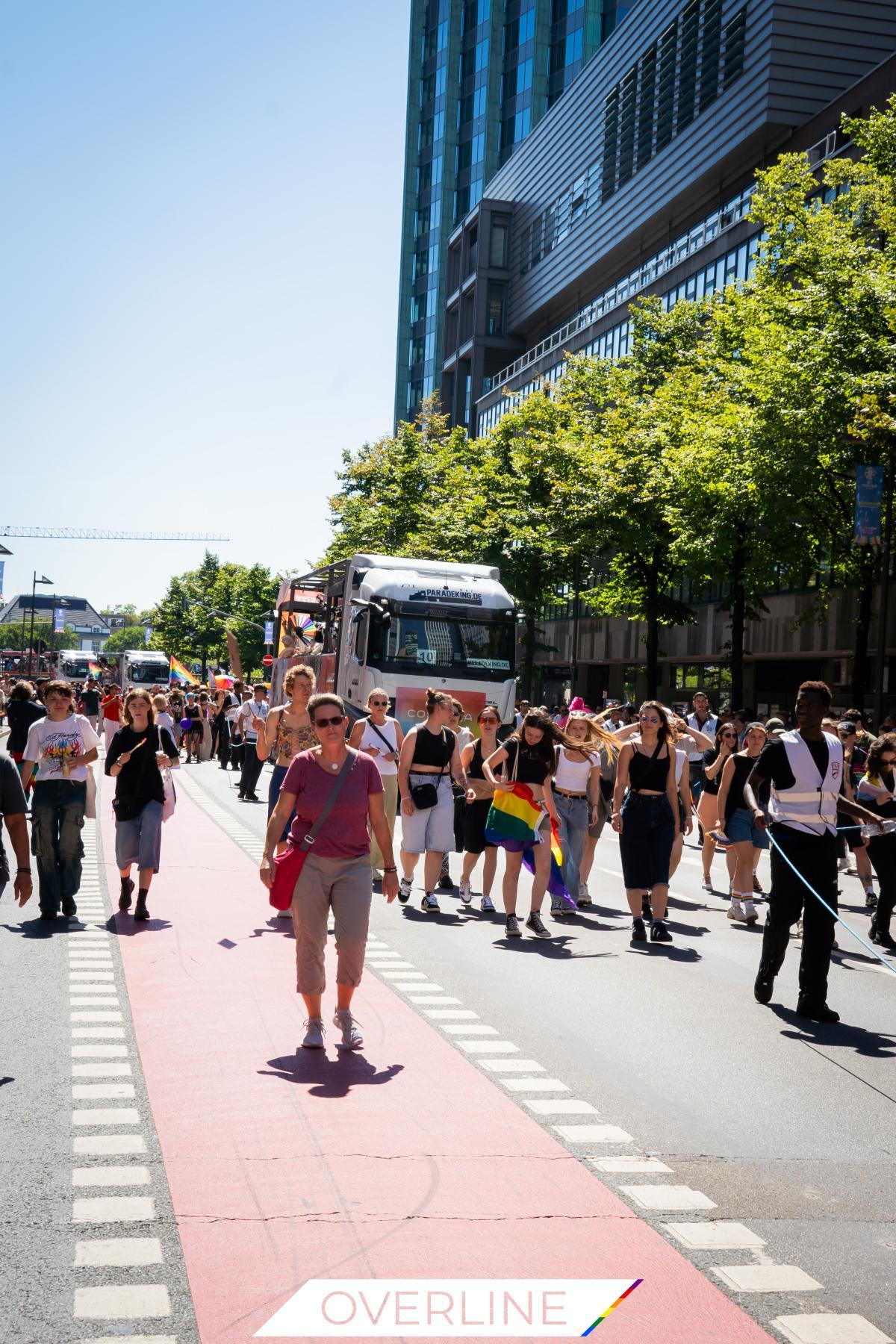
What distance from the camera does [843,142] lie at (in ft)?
129

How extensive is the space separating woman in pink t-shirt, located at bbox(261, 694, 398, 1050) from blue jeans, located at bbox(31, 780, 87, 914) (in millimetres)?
4362

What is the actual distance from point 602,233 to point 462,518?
2221 cm

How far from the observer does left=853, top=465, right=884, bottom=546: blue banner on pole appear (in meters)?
24.8

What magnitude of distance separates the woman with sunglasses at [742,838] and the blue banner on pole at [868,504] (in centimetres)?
1210

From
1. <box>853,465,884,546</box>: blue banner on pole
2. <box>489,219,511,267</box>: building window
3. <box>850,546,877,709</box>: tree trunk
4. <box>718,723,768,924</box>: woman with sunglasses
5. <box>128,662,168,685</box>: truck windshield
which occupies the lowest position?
<box>718,723,768,924</box>: woman with sunglasses

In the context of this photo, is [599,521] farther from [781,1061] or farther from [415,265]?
[415,265]

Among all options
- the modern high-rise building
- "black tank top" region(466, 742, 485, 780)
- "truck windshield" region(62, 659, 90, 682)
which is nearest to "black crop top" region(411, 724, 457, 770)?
"black tank top" region(466, 742, 485, 780)

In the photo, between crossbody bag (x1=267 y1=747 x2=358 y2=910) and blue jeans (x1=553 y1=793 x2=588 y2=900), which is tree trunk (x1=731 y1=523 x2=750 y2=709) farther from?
crossbody bag (x1=267 y1=747 x2=358 y2=910)

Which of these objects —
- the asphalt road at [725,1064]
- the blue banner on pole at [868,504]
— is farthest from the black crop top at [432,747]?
the blue banner on pole at [868,504]

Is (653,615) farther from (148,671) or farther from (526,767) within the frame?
(148,671)

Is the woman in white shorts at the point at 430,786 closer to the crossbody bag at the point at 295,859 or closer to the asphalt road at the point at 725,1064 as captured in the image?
the asphalt road at the point at 725,1064

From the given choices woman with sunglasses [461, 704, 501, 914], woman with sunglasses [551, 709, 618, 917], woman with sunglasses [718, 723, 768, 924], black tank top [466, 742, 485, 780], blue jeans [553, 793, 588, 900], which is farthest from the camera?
black tank top [466, 742, 485, 780]

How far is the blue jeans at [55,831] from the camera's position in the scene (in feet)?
36.9

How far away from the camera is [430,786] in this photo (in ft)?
41.6
